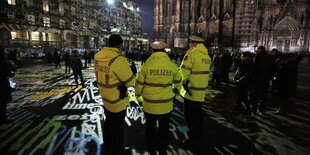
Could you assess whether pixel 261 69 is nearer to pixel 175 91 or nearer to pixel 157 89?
pixel 175 91

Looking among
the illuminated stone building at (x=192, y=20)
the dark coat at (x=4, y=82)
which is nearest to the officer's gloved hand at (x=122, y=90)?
the dark coat at (x=4, y=82)

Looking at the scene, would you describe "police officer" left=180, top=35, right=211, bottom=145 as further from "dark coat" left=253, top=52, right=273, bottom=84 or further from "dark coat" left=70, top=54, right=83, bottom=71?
"dark coat" left=70, top=54, right=83, bottom=71

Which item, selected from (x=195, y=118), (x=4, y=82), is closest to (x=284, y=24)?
(x=195, y=118)

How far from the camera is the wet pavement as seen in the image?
140 inches

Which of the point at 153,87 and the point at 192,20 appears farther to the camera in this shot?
the point at 192,20

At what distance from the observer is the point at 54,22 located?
38.6 meters

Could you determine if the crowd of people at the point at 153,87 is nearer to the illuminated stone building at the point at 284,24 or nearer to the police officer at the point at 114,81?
the police officer at the point at 114,81

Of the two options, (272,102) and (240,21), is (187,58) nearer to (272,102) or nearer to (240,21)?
(272,102)

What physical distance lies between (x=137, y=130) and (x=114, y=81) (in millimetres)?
2032

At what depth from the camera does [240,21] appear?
38.2 m

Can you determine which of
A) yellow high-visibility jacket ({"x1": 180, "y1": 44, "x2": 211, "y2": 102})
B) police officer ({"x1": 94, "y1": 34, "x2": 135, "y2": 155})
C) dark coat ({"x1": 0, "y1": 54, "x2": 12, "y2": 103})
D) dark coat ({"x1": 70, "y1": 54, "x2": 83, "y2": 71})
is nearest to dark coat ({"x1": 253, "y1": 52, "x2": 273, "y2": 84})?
yellow high-visibility jacket ({"x1": 180, "y1": 44, "x2": 211, "y2": 102})

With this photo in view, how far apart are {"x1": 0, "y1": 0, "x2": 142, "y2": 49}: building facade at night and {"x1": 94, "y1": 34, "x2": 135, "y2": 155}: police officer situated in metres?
36.0

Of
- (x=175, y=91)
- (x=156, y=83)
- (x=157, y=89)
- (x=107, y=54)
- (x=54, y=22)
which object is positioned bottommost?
(x=175, y=91)

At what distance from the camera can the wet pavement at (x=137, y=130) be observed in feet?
11.7
